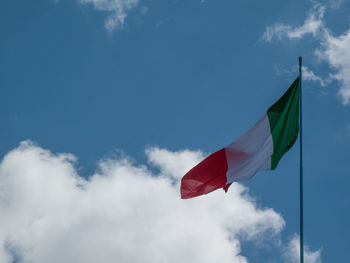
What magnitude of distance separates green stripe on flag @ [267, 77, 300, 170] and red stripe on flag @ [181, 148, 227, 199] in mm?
2579

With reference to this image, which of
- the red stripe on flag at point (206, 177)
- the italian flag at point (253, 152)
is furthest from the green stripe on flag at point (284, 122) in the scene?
the red stripe on flag at point (206, 177)

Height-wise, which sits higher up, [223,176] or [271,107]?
[271,107]

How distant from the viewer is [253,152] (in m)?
19.1

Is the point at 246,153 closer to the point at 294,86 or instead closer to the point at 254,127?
the point at 254,127

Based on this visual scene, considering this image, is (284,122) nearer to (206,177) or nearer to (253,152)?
(253,152)

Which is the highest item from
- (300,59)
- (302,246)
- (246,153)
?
(300,59)

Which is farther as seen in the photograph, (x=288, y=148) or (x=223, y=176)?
(x=223, y=176)

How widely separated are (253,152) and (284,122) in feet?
6.32

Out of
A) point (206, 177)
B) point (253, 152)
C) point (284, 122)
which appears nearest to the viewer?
point (284, 122)

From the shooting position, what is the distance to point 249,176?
727 inches

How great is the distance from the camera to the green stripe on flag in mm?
18031

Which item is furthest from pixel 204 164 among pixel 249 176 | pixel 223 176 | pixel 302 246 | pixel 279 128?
pixel 302 246

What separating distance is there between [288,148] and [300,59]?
3.98 metres

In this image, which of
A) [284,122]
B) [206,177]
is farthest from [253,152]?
[206,177]
